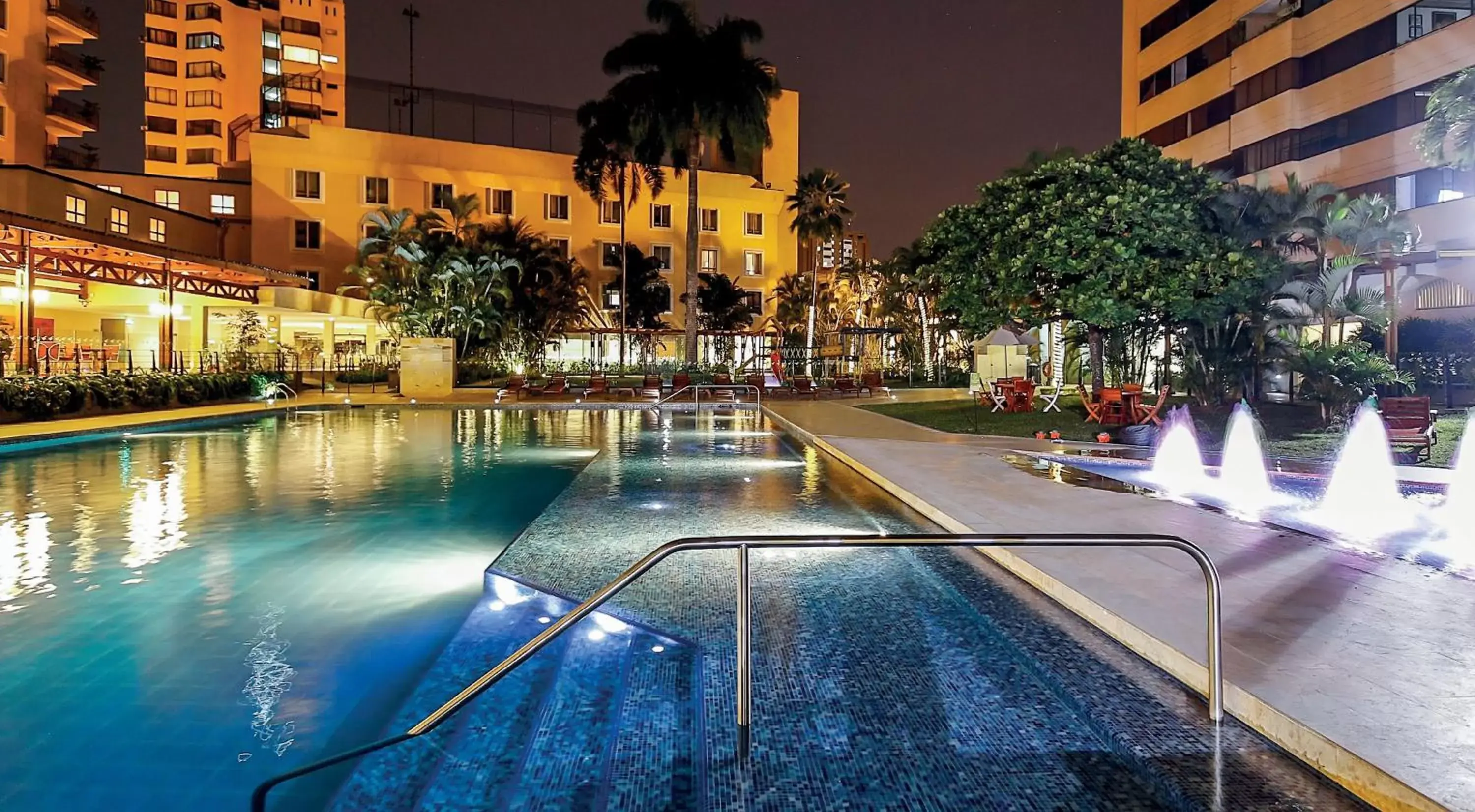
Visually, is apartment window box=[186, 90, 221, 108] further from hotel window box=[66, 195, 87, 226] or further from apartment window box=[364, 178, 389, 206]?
hotel window box=[66, 195, 87, 226]

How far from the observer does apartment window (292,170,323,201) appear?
50125 mm

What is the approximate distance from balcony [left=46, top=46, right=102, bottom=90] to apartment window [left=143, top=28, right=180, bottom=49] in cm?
2716

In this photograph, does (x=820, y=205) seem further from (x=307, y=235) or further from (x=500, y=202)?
(x=307, y=235)

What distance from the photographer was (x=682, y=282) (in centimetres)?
5878

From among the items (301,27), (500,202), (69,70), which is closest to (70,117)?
(69,70)

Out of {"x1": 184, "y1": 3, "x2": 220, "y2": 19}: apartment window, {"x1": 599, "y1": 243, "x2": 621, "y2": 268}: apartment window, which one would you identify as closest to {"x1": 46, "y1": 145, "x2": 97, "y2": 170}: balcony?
{"x1": 184, "y1": 3, "x2": 220, "y2": 19}: apartment window

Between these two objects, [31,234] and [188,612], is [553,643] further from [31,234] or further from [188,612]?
[31,234]

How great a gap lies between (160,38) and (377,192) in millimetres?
35159

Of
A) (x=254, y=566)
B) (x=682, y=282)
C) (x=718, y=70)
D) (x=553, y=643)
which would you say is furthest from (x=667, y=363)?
(x=553, y=643)

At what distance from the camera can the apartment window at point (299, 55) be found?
77062 mm

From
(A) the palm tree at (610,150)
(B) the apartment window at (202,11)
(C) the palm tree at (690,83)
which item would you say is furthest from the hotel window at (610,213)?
(B) the apartment window at (202,11)

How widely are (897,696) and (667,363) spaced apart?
35.6m

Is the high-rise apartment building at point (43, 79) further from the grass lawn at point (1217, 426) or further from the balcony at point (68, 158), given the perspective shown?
the grass lawn at point (1217, 426)

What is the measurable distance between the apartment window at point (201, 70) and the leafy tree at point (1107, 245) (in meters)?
71.7
